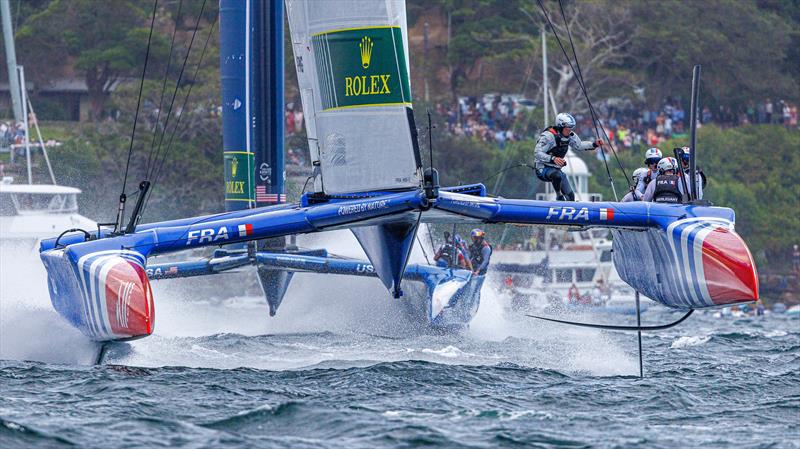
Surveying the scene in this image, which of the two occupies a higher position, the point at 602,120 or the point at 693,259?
the point at 602,120

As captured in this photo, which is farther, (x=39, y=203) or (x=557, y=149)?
(x=39, y=203)

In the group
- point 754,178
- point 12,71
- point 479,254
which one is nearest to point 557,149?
point 479,254

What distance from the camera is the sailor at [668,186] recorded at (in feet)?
36.9

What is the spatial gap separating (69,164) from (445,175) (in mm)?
8161

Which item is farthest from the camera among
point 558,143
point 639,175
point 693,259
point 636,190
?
point 639,175

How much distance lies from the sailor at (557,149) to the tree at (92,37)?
23.4 metres

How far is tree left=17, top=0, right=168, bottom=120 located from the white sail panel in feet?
78.7

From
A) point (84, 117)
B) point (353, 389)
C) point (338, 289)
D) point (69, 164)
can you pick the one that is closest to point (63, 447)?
point (353, 389)

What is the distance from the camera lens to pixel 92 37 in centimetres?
3481

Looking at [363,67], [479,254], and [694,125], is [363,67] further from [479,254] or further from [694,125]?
[479,254]

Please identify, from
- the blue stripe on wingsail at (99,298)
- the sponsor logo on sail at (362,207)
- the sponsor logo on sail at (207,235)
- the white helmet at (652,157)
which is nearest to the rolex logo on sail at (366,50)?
the sponsor logo on sail at (362,207)

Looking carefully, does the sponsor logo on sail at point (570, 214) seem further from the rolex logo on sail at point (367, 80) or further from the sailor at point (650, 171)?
the rolex logo on sail at point (367, 80)

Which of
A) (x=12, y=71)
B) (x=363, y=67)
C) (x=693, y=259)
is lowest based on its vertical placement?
(x=693, y=259)

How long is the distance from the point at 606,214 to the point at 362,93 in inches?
81.6
